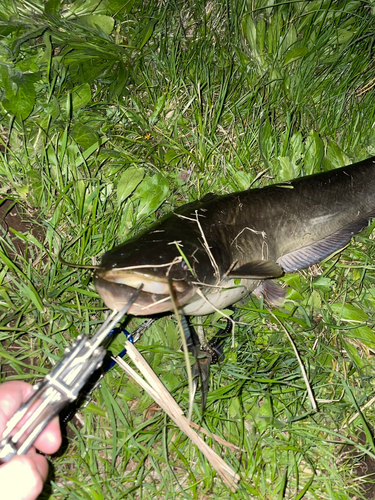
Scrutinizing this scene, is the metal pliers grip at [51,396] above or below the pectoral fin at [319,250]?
above

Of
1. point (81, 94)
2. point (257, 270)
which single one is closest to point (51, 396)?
point (257, 270)

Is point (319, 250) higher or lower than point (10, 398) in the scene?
lower

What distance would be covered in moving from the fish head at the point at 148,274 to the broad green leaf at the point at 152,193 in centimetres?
74

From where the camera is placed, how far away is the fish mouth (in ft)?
5.82

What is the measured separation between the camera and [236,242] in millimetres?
2438

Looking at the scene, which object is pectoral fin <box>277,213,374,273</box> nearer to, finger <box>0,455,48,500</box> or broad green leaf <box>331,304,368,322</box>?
broad green leaf <box>331,304,368,322</box>

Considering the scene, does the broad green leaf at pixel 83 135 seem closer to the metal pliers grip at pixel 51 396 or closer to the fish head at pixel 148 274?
the fish head at pixel 148 274

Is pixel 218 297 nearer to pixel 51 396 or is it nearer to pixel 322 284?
pixel 322 284

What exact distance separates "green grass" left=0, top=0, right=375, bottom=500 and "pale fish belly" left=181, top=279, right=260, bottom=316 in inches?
10.1

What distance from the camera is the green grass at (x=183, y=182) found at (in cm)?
231

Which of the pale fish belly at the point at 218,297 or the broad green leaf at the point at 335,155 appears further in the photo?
the broad green leaf at the point at 335,155

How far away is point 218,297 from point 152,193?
931 mm

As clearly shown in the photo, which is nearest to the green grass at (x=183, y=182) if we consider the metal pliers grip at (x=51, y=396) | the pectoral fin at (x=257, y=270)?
the pectoral fin at (x=257, y=270)

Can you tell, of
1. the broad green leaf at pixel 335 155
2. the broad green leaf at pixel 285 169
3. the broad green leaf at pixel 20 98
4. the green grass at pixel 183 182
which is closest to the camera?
the green grass at pixel 183 182
